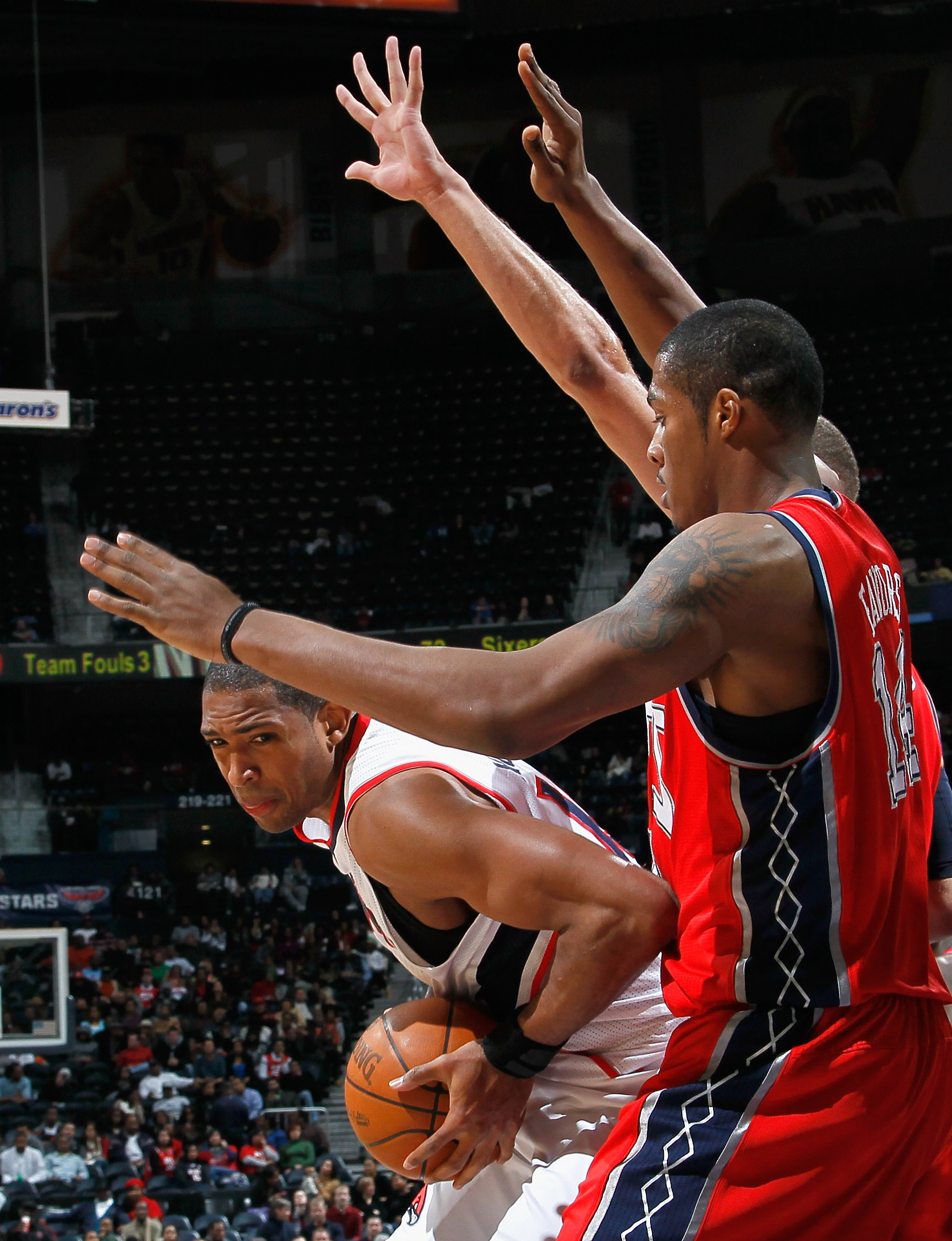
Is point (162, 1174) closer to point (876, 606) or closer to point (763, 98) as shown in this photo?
point (876, 606)

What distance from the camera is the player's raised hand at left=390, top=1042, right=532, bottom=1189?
2516mm

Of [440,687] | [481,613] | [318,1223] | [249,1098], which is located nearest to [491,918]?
[440,687]

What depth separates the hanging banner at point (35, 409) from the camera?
13367 millimetres

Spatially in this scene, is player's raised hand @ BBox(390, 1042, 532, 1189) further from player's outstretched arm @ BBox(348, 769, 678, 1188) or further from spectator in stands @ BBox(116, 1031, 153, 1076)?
spectator in stands @ BBox(116, 1031, 153, 1076)

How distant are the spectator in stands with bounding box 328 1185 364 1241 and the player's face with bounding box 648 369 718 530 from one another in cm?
896

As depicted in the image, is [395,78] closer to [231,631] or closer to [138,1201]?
[231,631]

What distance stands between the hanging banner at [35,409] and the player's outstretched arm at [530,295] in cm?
1069

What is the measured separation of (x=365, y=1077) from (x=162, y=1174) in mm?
9069

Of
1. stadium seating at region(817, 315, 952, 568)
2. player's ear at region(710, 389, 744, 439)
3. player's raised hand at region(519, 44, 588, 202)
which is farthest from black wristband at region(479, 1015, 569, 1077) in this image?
stadium seating at region(817, 315, 952, 568)

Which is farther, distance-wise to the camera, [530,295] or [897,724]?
[530,295]

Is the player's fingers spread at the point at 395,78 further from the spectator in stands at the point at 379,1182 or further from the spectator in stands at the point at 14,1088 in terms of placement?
the spectator in stands at the point at 14,1088

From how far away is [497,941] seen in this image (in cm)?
273

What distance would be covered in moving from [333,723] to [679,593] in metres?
1.36

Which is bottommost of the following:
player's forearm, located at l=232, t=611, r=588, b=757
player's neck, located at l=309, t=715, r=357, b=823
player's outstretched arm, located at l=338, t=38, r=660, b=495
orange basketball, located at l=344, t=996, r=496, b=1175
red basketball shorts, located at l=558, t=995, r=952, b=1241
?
orange basketball, located at l=344, t=996, r=496, b=1175
